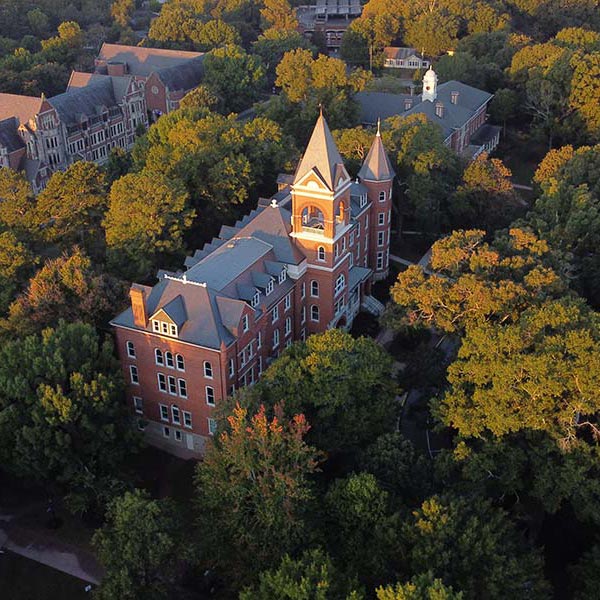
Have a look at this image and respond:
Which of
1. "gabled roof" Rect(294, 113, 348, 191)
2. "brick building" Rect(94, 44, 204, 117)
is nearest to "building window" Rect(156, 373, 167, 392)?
"gabled roof" Rect(294, 113, 348, 191)

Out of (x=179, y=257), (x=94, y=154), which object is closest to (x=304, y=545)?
(x=179, y=257)

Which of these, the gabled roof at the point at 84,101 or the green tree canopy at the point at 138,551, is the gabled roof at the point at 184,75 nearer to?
the gabled roof at the point at 84,101

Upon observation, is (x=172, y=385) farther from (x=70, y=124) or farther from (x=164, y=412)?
(x=70, y=124)

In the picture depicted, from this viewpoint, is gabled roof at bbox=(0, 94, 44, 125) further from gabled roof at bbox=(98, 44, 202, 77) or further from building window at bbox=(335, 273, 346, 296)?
building window at bbox=(335, 273, 346, 296)

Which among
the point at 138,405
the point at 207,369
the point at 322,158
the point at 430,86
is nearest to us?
the point at 207,369

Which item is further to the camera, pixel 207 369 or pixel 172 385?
pixel 172 385

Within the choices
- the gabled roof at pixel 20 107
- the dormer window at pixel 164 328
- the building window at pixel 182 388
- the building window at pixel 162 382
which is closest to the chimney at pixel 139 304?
the dormer window at pixel 164 328

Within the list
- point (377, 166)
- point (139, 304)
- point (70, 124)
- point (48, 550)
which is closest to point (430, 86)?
point (377, 166)
